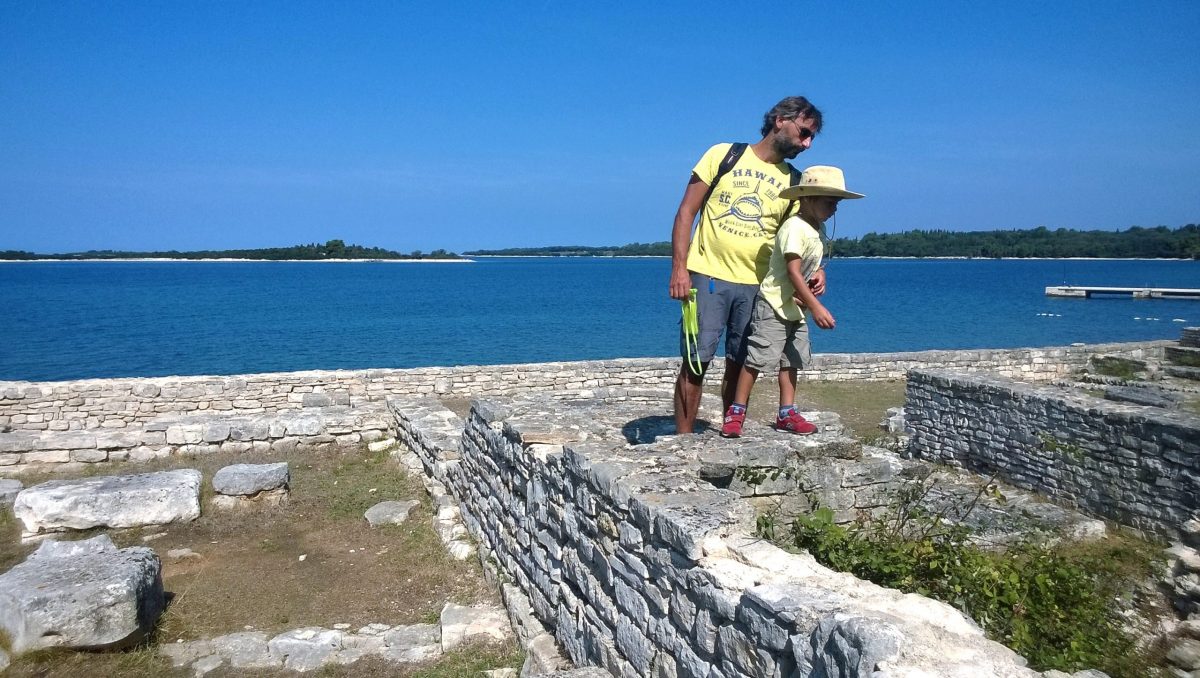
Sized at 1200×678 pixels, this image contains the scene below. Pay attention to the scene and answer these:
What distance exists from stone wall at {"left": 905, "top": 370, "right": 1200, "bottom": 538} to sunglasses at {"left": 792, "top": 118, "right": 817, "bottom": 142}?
467 cm

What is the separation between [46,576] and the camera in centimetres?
501

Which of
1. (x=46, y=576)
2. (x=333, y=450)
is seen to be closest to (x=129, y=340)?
(x=333, y=450)

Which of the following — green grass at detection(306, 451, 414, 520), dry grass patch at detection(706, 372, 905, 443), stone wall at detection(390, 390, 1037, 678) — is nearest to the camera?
stone wall at detection(390, 390, 1037, 678)

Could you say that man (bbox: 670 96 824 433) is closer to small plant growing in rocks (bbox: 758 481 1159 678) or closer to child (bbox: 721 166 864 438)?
child (bbox: 721 166 864 438)

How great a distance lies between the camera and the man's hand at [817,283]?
4.59 metres

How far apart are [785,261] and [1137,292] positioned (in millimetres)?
69418

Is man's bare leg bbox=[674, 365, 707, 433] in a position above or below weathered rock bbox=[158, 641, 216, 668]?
above

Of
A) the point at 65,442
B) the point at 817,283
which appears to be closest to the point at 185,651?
the point at 817,283

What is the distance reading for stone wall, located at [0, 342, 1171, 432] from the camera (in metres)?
11.5

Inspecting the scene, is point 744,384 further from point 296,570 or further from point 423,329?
point 423,329

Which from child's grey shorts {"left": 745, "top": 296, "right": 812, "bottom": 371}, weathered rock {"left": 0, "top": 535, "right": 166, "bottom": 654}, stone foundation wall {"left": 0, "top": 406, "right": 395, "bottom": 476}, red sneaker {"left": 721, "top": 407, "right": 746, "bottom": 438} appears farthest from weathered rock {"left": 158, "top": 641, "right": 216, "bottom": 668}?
stone foundation wall {"left": 0, "top": 406, "right": 395, "bottom": 476}

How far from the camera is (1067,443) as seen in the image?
7676 millimetres

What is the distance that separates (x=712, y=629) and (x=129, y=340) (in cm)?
4103

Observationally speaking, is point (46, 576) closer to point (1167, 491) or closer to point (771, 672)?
point (771, 672)
